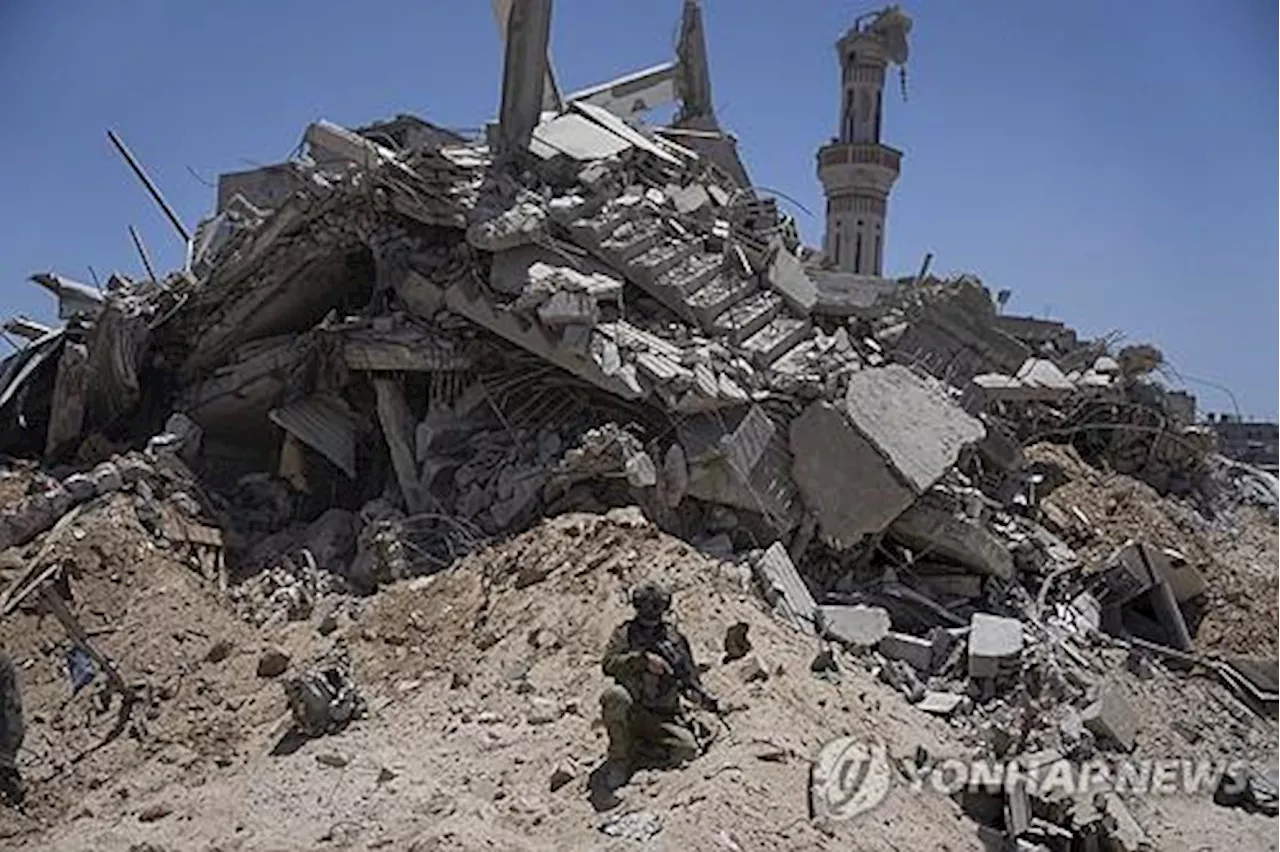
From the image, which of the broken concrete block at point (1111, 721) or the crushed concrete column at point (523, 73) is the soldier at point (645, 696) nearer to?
the broken concrete block at point (1111, 721)

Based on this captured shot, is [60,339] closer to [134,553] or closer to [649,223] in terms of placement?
[134,553]

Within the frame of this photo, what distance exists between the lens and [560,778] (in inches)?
239

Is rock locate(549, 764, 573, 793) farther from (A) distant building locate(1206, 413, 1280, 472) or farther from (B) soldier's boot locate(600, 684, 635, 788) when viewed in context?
(A) distant building locate(1206, 413, 1280, 472)

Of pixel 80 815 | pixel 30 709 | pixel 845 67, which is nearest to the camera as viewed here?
pixel 80 815

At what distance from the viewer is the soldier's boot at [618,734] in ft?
19.5

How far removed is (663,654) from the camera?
6.00 m

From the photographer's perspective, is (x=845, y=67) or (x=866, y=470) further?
(x=845, y=67)

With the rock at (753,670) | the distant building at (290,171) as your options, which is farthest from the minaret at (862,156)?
the rock at (753,670)

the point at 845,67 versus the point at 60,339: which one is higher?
the point at 845,67

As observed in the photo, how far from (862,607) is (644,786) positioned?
2875 mm

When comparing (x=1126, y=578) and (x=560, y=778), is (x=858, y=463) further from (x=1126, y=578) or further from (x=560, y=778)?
(x=560, y=778)

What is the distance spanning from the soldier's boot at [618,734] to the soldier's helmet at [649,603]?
337 millimetres

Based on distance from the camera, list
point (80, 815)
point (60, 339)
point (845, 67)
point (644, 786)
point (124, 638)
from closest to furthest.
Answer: point (644, 786) < point (80, 815) < point (124, 638) < point (60, 339) < point (845, 67)

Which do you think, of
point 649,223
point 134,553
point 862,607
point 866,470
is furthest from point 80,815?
point 649,223
